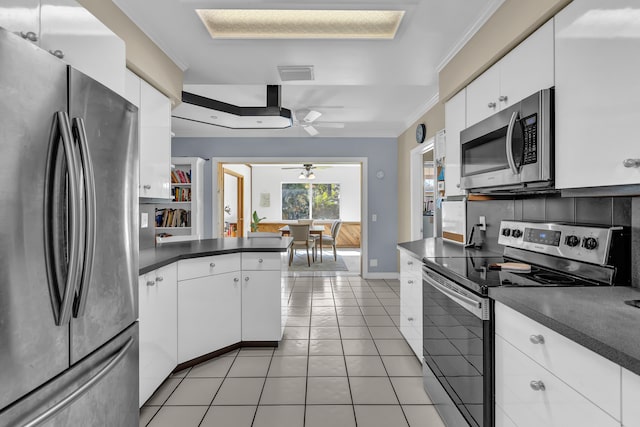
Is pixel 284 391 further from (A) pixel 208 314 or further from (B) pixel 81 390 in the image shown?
(B) pixel 81 390

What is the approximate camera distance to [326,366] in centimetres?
245

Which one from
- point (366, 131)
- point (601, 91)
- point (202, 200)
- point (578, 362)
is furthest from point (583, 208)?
point (202, 200)

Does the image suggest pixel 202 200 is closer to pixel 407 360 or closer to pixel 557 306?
pixel 407 360

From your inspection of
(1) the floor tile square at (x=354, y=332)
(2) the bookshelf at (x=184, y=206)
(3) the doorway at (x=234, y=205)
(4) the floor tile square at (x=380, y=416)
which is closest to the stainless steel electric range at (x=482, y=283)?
(4) the floor tile square at (x=380, y=416)

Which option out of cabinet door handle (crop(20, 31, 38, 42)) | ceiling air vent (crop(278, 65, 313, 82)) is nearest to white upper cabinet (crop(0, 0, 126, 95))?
cabinet door handle (crop(20, 31, 38, 42))

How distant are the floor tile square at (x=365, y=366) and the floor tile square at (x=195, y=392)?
0.92m

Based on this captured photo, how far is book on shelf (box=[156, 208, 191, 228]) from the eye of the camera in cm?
539

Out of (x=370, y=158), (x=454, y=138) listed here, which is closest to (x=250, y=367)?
(x=454, y=138)

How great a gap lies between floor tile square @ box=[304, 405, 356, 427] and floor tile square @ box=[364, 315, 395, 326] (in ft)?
4.69

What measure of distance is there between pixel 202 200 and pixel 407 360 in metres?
4.09

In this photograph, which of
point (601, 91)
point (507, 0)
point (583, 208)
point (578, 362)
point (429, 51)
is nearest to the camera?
point (578, 362)

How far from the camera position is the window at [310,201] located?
401 inches

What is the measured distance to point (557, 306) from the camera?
1.06 metres

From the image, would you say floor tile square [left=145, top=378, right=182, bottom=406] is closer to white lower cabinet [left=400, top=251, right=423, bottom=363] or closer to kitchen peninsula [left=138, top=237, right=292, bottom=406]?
kitchen peninsula [left=138, top=237, right=292, bottom=406]
